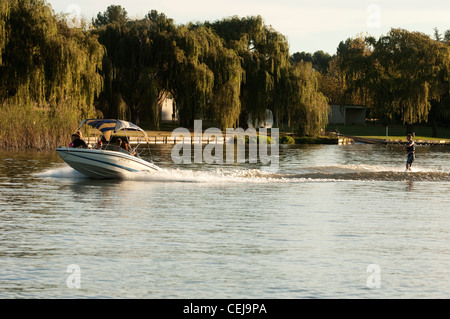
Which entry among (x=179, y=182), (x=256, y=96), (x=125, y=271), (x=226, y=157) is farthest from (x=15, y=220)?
(x=256, y=96)

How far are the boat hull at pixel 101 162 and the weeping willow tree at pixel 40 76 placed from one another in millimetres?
17644

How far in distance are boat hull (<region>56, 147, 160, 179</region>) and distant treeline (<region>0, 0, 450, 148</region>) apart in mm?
17435

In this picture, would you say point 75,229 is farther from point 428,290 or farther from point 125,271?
point 428,290

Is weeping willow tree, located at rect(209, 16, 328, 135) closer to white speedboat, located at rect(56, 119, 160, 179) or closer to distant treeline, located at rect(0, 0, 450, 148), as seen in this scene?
distant treeline, located at rect(0, 0, 450, 148)

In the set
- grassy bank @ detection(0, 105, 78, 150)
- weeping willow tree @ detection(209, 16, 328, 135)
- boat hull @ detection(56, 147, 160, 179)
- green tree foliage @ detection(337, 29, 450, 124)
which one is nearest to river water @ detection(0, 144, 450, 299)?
boat hull @ detection(56, 147, 160, 179)

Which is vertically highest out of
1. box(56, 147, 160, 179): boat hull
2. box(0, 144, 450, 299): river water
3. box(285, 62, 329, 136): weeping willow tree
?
box(285, 62, 329, 136): weeping willow tree

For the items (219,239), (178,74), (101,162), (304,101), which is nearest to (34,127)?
(101,162)

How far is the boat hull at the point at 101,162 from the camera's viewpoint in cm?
2958

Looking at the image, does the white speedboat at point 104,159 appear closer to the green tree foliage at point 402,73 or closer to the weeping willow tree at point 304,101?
the weeping willow tree at point 304,101

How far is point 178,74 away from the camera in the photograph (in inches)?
2562

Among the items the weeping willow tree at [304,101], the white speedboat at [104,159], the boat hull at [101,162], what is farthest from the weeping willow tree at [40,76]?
the weeping willow tree at [304,101]

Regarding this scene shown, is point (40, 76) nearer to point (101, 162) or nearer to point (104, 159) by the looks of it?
point (101, 162)

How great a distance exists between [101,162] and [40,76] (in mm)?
21057

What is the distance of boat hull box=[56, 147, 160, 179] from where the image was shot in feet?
97.0
